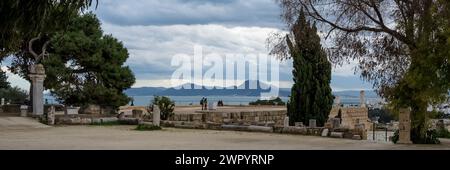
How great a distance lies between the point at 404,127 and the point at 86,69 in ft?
72.8

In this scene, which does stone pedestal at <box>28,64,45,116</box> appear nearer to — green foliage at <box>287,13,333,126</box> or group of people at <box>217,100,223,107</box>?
green foliage at <box>287,13,333,126</box>

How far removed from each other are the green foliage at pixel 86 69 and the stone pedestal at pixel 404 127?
19984 mm

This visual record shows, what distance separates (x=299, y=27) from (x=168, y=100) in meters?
11.4

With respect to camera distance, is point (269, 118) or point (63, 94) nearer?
point (63, 94)

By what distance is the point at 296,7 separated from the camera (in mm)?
19234

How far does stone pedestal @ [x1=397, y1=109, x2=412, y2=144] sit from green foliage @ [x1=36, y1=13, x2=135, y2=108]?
19984 mm

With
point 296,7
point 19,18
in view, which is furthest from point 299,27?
point 19,18

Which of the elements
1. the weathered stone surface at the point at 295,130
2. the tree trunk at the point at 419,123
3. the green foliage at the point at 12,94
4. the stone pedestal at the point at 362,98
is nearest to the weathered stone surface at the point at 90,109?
the green foliage at the point at 12,94

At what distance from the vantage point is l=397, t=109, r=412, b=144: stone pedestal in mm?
18281

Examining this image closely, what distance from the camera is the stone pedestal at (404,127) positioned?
1828 cm

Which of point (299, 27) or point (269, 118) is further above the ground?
point (299, 27)

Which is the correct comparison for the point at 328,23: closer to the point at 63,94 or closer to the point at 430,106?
the point at 430,106

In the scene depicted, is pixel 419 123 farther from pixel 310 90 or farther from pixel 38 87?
pixel 38 87

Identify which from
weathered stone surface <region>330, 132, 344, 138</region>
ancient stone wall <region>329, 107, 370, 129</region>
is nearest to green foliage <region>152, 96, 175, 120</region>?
weathered stone surface <region>330, 132, 344, 138</region>
